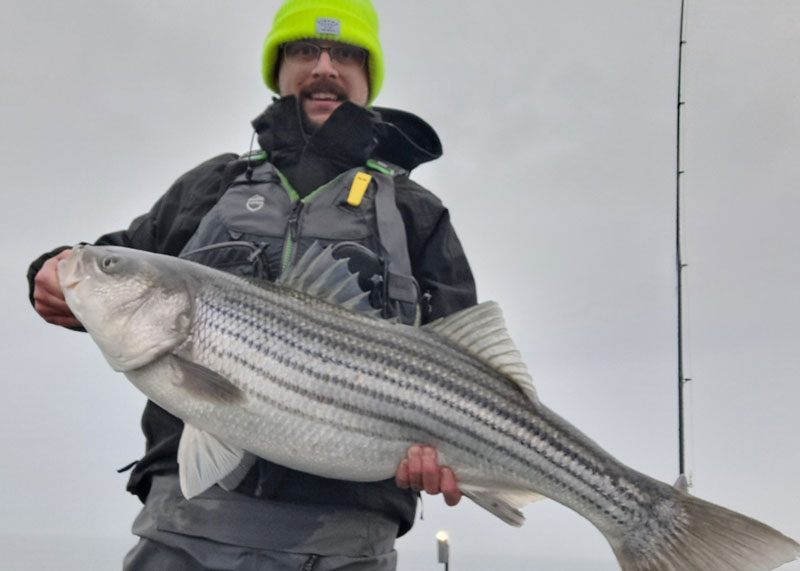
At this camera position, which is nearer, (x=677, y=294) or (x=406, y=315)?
(x=406, y=315)

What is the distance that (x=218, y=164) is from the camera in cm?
556

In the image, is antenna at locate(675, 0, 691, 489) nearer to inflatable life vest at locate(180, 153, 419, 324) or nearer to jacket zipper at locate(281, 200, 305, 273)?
inflatable life vest at locate(180, 153, 419, 324)

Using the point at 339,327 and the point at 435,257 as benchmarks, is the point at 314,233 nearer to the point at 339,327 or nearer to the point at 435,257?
the point at 339,327

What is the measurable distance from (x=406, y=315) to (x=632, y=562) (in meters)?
2.17

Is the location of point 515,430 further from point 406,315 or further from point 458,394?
point 406,315

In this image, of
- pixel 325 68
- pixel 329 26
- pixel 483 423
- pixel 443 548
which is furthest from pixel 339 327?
pixel 443 548

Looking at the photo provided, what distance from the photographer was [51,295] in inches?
171

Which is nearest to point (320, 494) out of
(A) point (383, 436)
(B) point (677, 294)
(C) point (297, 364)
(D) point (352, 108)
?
(A) point (383, 436)

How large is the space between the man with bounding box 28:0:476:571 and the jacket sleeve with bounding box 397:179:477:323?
1cm

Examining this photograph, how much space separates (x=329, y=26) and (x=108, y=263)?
290 centimetres

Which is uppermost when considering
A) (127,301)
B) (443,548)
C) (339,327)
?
(127,301)

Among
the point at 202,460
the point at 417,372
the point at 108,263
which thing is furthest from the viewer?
the point at 108,263

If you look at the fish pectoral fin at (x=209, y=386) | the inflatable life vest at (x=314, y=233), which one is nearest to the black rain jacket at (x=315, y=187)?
the inflatable life vest at (x=314, y=233)

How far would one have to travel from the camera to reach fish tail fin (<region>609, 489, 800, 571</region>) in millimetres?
3771
